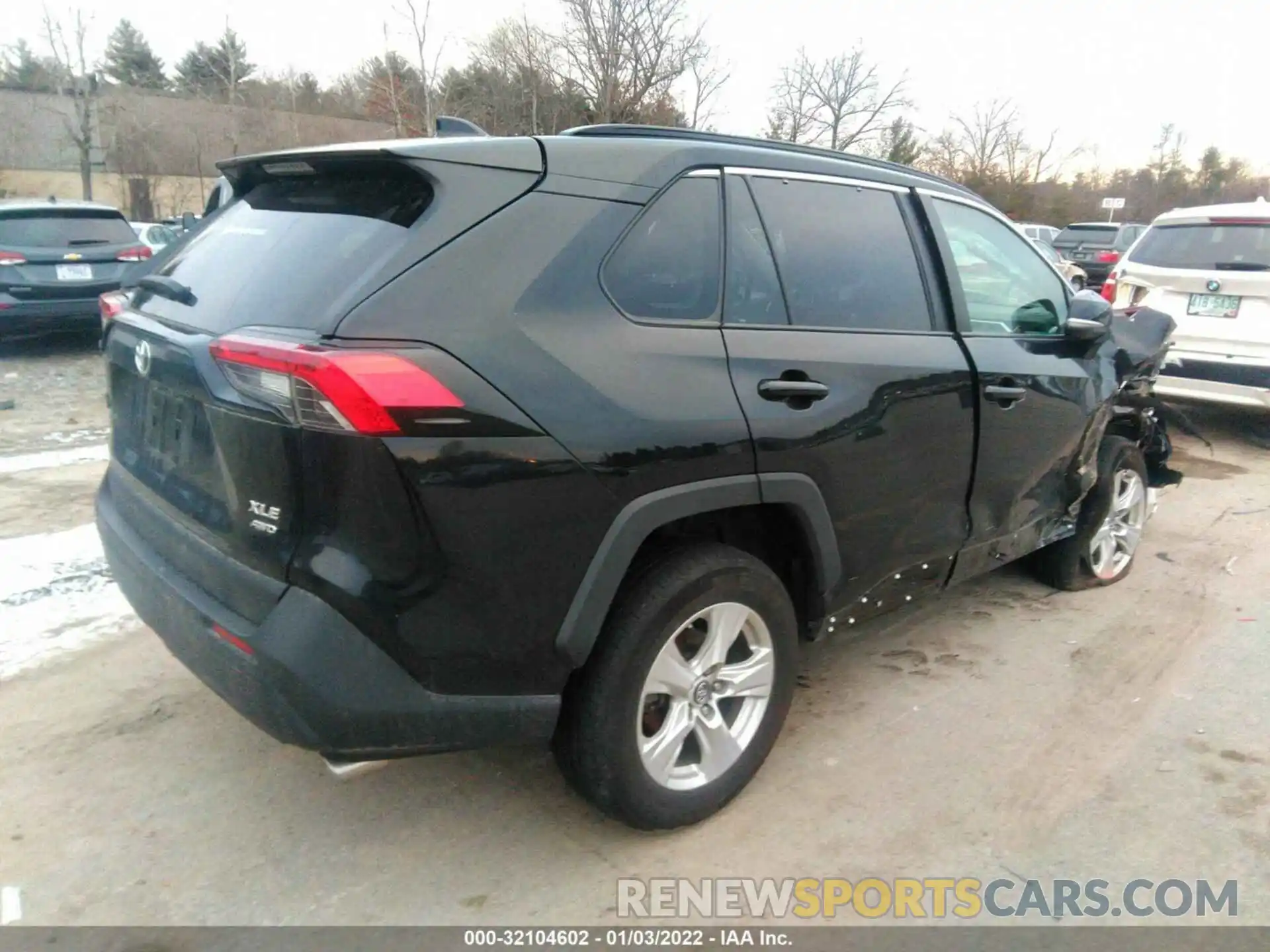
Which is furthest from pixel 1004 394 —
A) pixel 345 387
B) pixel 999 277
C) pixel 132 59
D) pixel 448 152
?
pixel 132 59

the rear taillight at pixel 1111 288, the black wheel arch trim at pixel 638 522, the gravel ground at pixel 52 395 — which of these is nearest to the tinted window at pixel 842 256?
the black wheel arch trim at pixel 638 522

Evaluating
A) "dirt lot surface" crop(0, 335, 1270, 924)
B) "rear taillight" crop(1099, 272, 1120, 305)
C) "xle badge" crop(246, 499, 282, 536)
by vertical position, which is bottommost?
"dirt lot surface" crop(0, 335, 1270, 924)

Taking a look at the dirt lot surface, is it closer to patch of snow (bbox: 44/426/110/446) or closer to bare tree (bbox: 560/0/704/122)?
patch of snow (bbox: 44/426/110/446)

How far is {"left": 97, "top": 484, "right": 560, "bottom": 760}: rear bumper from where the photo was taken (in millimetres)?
2031

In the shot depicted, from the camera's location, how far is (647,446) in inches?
89.5

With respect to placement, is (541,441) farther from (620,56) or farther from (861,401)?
(620,56)

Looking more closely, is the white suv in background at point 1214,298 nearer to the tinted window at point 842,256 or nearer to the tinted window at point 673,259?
the tinted window at point 842,256

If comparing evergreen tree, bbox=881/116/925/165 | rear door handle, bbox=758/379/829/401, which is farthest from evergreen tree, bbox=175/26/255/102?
rear door handle, bbox=758/379/829/401

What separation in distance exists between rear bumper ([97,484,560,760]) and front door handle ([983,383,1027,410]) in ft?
6.65

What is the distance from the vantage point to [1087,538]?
4375 millimetres

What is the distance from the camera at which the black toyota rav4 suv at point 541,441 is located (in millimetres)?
2021

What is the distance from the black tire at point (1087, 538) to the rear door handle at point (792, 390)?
2296mm

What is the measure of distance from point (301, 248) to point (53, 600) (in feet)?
8.65
